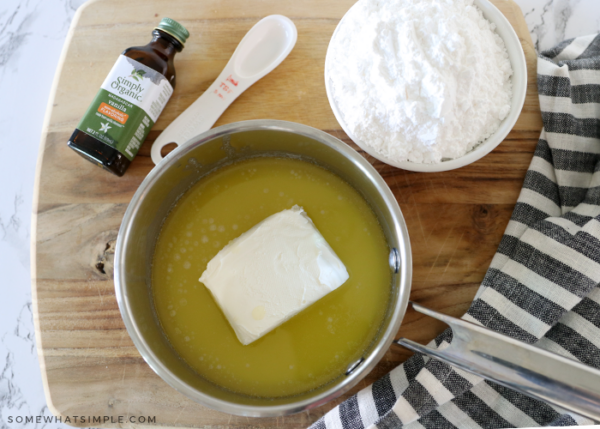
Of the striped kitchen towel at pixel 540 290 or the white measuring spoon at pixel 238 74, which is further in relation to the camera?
Answer: the white measuring spoon at pixel 238 74

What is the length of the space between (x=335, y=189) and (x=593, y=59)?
0.74 meters

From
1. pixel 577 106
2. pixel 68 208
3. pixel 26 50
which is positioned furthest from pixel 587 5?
pixel 26 50

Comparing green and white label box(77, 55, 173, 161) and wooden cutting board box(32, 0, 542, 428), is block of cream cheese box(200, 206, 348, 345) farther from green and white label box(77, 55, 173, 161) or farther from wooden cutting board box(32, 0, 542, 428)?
green and white label box(77, 55, 173, 161)

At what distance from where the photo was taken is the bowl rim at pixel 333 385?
803 mm

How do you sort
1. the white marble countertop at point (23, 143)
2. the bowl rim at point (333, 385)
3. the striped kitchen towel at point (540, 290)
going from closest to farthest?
1. the bowl rim at point (333, 385)
2. the striped kitchen towel at point (540, 290)
3. the white marble countertop at point (23, 143)

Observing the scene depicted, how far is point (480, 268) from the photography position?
3.34 ft

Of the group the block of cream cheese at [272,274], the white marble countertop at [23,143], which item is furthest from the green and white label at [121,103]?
the white marble countertop at [23,143]

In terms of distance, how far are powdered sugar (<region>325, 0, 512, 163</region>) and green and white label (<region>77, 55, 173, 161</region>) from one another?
435 mm

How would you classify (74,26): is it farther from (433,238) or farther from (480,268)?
(480,268)

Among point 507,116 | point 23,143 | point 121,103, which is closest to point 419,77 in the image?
point 507,116

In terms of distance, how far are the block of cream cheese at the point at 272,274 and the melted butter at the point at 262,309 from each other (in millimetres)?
33

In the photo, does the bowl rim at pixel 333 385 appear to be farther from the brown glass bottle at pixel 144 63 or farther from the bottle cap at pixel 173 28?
the bottle cap at pixel 173 28

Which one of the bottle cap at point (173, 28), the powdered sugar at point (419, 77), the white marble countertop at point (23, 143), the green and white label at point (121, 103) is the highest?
the powdered sugar at point (419, 77)

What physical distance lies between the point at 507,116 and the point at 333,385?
697 mm
